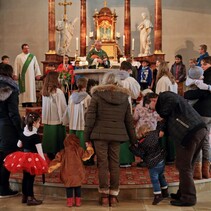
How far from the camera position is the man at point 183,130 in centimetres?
524

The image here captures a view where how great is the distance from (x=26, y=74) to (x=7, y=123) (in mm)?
5329

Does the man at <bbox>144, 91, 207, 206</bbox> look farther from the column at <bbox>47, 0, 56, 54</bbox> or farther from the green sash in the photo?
the column at <bbox>47, 0, 56, 54</bbox>

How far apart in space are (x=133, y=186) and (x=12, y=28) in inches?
518

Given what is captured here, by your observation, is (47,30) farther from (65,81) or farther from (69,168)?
(69,168)

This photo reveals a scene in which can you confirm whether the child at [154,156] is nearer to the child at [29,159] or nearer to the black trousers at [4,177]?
the child at [29,159]

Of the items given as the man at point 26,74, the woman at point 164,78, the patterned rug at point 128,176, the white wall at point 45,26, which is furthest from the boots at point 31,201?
the white wall at point 45,26

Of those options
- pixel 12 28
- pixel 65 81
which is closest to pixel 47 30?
pixel 12 28

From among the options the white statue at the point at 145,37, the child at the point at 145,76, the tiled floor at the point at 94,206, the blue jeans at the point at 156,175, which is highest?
the white statue at the point at 145,37

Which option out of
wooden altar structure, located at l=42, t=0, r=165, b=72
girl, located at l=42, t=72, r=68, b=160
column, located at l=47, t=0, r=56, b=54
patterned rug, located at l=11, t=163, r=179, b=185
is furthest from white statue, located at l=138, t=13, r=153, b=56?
patterned rug, located at l=11, t=163, r=179, b=185

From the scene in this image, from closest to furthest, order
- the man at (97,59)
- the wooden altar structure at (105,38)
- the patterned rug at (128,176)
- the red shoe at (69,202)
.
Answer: the red shoe at (69,202), the patterned rug at (128,176), the man at (97,59), the wooden altar structure at (105,38)

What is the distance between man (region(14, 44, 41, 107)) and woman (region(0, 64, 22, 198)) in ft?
16.3

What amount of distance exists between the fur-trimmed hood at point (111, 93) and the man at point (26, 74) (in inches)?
228

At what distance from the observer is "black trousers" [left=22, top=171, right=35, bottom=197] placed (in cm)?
543

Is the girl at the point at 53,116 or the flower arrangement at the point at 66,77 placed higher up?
the flower arrangement at the point at 66,77
